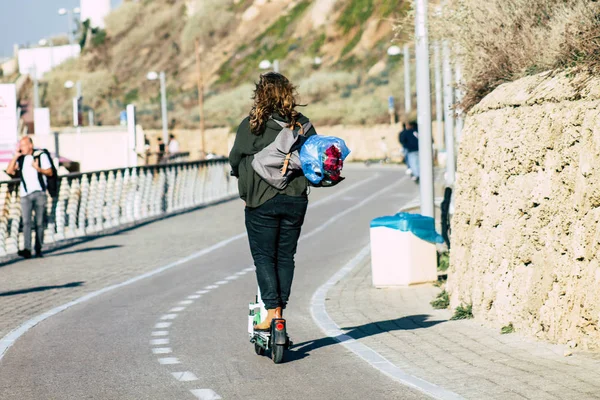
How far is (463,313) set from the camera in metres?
11.5

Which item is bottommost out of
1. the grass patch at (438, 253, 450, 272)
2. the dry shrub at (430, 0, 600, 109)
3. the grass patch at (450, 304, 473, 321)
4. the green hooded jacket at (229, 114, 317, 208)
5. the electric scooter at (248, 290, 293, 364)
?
the grass patch at (438, 253, 450, 272)

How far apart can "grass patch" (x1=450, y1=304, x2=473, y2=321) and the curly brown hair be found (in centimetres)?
298

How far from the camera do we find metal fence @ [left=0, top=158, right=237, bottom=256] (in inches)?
867

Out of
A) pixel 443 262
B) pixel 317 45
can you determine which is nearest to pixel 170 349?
pixel 443 262

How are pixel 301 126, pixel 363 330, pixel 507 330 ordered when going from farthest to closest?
pixel 363 330, pixel 507 330, pixel 301 126

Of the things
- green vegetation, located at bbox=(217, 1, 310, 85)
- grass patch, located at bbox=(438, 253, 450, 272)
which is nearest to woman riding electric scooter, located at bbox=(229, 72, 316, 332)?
grass patch, located at bbox=(438, 253, 450, 272)

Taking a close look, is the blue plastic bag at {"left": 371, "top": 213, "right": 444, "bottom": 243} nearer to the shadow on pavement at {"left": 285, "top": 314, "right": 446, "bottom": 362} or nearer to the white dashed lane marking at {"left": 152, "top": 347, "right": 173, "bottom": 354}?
the shadow on pavement at {"left": 285, "top": 314, "right": 446, "bottom": 362}

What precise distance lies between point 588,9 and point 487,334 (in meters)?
2.85

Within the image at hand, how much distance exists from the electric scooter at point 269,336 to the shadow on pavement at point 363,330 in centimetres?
24

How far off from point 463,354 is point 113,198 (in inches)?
751

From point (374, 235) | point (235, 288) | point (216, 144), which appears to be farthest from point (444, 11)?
point (216, 144)

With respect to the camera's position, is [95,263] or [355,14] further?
[355,14]

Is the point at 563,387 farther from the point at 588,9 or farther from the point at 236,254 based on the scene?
the point at 236,254

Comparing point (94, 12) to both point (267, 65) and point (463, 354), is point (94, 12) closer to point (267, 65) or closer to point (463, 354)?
point (267, 65)
